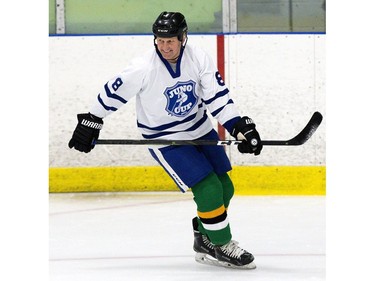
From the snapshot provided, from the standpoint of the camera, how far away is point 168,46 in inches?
124

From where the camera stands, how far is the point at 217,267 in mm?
3336

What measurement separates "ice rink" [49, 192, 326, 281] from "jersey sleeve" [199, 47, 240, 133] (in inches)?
21.4

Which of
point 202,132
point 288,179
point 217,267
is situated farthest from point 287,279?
point 288,179

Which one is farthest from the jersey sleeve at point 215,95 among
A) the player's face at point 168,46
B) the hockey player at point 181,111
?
the player's face at point 168,46

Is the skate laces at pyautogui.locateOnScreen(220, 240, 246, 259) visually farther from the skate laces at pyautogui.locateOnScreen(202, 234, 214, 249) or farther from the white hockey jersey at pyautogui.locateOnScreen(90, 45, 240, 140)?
the white hockey jersey at pyautogui.locateOnScreen(90, 45, 240, 140)

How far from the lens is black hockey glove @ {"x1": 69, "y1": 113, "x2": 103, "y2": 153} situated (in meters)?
3.19

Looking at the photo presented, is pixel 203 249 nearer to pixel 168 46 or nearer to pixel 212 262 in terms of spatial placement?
pixel 212 262

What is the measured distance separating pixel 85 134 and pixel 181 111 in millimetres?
353

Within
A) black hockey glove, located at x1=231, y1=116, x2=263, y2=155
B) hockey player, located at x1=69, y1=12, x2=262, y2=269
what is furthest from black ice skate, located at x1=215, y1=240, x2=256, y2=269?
black hockey glove, located at x1=231, y1=116, x2=263, y2=155

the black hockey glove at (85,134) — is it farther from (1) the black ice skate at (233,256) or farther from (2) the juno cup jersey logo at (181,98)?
(1) the black ice skate at (233,256)

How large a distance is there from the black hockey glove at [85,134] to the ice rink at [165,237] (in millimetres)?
441
